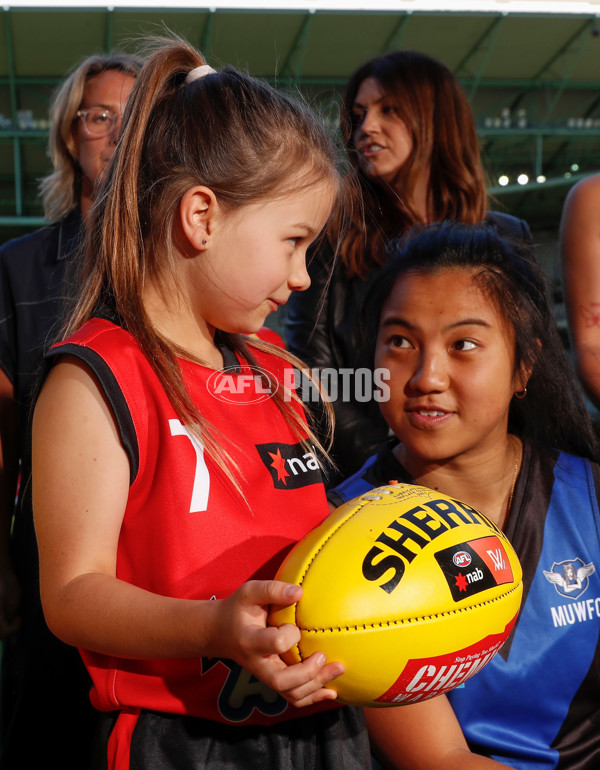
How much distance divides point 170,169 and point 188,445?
0.43 m

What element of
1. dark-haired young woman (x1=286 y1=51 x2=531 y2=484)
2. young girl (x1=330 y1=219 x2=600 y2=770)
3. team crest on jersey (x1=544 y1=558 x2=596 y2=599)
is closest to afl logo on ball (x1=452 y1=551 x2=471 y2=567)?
young girl (x1=330 y1=219 x2=600 y2=770)

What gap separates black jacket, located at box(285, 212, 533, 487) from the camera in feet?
6.79

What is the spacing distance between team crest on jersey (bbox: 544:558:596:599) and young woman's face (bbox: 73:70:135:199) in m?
1.43

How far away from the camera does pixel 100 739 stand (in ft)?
3.83

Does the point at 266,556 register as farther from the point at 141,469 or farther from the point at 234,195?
the point at 234,195

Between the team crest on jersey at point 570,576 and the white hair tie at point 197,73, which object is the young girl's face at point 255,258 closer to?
the white hair tie at point 197,73

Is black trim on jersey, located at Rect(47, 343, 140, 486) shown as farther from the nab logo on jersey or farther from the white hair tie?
the white hair tie

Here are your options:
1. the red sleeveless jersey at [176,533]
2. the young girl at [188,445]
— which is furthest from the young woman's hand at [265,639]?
the red sleeveless jersey at [176,533]

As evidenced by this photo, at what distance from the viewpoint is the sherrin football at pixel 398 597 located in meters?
1.03

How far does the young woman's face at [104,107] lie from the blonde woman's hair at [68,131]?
19 mm

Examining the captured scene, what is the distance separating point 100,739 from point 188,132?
0.91 meters

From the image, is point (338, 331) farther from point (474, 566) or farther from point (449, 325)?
point (474, 566)

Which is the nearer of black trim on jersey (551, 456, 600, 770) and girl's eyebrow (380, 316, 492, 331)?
black trim on jersey (551, 456, 600, 770)

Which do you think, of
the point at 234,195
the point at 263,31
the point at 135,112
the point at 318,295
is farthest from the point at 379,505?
the point at 263,31
